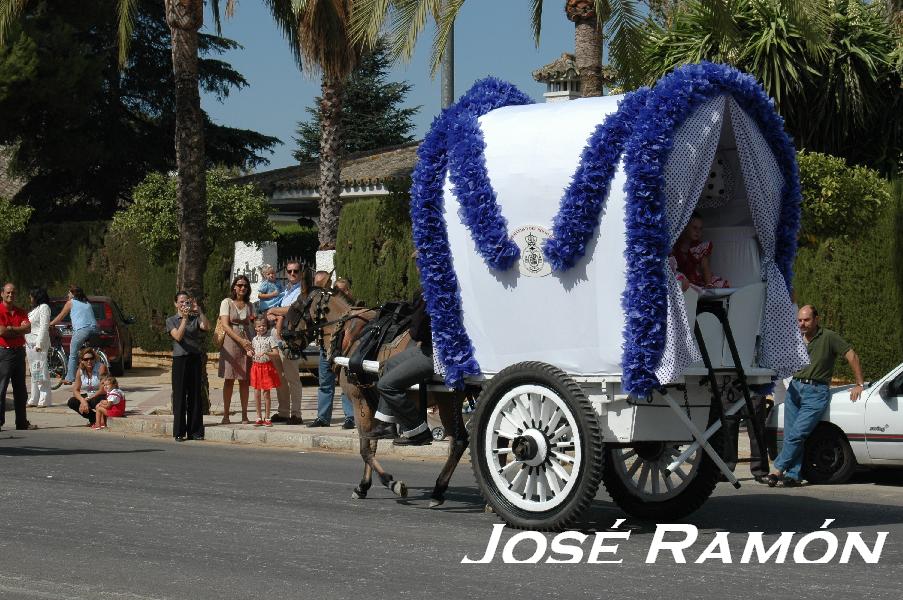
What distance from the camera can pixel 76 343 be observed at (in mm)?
24469

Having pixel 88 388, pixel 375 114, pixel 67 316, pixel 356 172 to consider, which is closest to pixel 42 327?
pixel 88 388

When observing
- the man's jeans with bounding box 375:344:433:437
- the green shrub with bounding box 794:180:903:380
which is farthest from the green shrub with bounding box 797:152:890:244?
the man's jeans with bounding box 375:344:433:437

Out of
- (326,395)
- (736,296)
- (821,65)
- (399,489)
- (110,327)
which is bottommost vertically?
→ (399,489)

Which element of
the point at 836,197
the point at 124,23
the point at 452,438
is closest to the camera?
the point at 452,438

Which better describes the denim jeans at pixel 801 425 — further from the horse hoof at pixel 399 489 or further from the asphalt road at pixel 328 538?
the horse hoof at pixel 399 489

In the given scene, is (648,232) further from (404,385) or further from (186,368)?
(186,368)

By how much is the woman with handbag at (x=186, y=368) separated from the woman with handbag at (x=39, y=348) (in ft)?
15.0

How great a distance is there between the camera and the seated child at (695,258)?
10.5 m

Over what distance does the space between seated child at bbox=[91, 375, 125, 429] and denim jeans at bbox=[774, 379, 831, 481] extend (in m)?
10.1

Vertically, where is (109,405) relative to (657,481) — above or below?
above

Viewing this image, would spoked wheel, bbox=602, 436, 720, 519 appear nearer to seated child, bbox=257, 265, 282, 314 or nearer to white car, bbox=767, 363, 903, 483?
white car, bbox=767, 363, 903, 483

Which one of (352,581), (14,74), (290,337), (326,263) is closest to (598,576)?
(352,581)

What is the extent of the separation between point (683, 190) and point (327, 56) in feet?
57.2

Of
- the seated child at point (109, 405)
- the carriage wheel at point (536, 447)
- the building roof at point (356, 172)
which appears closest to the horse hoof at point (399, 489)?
the carriage wheel at point (536, 447)
